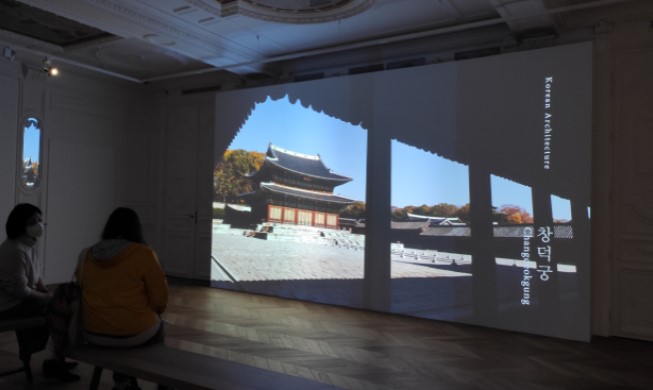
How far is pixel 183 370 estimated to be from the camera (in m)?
2.52

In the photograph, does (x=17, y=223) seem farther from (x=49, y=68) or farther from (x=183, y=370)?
(x=49, y=68)

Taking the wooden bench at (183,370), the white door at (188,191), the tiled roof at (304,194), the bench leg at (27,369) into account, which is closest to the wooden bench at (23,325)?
the bench leg at (27,369)

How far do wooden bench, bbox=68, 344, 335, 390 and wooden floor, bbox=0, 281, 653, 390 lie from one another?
0.98m

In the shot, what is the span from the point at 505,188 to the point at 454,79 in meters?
1.31

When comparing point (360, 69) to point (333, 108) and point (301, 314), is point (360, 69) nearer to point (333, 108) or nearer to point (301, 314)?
point (333, 108)

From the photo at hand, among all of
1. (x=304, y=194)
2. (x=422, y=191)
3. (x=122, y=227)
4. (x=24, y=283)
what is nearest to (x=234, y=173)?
(x=304, y=194)

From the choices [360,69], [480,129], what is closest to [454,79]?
[480,129]

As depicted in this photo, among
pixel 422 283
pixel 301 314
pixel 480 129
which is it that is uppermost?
pixel 480 129

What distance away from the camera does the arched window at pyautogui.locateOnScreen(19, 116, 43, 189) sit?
23.1ft

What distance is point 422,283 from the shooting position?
571 cm

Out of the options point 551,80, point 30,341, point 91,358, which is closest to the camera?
point 91,358

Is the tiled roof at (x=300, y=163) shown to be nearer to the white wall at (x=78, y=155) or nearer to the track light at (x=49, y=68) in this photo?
the white wall at (x=78, y=155)

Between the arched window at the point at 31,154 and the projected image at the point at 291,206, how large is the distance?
2.47m

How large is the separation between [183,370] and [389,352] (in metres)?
2.25
